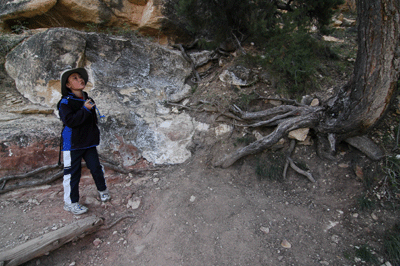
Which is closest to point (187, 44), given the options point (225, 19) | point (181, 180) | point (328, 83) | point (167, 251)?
point (225, 19)

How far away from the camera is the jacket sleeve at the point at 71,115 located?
8.73ft

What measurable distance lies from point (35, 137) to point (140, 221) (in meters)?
2.33

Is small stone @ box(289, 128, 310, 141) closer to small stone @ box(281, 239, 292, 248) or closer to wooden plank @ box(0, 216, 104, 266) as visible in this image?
small stone @ box(281, 239, 292, 248)

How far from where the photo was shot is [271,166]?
373cm

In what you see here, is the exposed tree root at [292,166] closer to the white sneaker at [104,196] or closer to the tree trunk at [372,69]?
the tree trunk at [372,69]

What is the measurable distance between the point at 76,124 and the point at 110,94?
7.41 ft

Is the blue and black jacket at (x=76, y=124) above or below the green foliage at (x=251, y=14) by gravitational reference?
below

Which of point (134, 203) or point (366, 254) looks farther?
point (134, 203)

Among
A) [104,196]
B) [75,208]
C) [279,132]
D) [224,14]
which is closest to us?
[75,208]

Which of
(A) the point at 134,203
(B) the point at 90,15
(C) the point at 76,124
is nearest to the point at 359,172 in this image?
(A) the point at 134,203

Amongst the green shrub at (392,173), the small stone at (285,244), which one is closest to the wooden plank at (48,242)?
the small stone at (285,244)

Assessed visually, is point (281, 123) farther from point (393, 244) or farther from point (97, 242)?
point (97, 242)

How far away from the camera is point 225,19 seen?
5.04m

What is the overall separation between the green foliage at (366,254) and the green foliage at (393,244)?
15 cm
